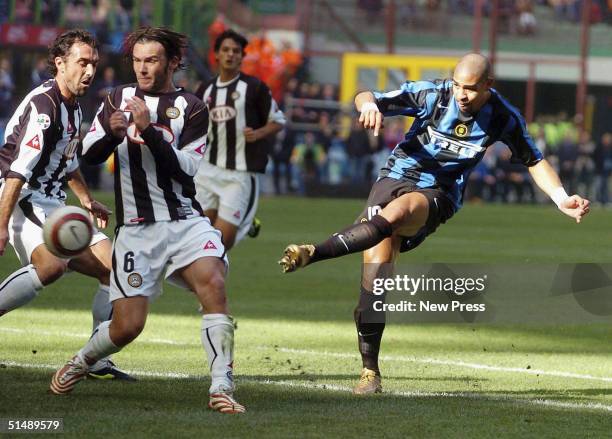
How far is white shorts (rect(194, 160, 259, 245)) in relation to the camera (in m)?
12.1

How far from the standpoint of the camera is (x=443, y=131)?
320 inches

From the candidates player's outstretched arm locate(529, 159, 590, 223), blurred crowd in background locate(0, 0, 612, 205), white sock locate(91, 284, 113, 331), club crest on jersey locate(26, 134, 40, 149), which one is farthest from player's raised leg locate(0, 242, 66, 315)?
blurred crowd in background locate(0, 0, 612, 205)

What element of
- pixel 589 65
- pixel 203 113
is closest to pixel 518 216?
pixel 589 65

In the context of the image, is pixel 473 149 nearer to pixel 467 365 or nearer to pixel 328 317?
pixel 467 365

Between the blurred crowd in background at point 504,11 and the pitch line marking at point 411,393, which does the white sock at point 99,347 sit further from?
the blurred crowd in background at point 504,11

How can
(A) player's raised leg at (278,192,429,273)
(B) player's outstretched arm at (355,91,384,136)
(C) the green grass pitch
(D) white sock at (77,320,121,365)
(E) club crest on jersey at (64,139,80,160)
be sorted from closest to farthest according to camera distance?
(C) the green grass pitch
(D) white sock at (77,320,121,365)
(A) player's raised leg at (278,192,429,273)
(B) player's outstretched arm at (355,91,384,136)
(E) club crest on jersey at (64,139,80,160)

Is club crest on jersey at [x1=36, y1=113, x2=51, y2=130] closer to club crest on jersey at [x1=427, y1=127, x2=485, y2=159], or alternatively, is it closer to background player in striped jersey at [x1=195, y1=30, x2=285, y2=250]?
club crest on jersey at [x1=427, y1=127, x2=485, y2=159]

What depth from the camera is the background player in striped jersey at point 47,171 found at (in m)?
7.44

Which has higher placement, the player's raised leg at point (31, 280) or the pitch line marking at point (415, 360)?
the player's raised leg at point (31, 280)

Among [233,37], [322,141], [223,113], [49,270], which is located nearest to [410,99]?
[49,270]

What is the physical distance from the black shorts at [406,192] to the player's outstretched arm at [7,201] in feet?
6.68

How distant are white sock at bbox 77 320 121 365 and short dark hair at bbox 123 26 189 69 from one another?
151cm

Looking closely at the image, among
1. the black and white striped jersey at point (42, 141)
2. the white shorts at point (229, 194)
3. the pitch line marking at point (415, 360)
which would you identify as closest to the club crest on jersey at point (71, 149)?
the black and white striped jersey at point (42, 141)

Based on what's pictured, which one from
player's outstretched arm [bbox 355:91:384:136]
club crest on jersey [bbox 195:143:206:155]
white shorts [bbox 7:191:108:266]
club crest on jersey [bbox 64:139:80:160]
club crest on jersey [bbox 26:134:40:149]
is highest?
player's outstretched arm [bbox 355:91:384:136]
